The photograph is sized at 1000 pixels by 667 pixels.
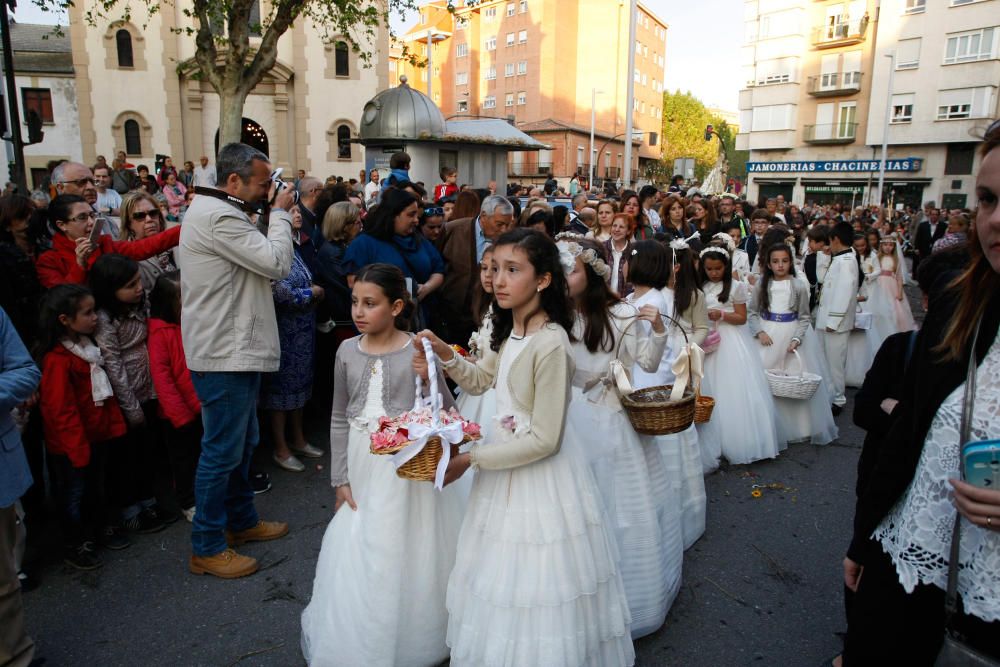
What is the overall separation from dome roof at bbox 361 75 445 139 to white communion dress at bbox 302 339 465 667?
1328 centimetres

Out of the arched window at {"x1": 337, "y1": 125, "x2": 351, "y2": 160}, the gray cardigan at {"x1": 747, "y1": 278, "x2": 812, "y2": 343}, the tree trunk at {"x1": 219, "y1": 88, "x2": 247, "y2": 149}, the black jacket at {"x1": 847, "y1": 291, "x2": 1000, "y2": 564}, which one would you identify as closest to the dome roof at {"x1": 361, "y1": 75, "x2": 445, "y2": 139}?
the tree trunk at {"x1": 219, "y1": 88, "x2": 247, "y2": 149}

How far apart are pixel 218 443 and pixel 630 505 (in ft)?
7.45

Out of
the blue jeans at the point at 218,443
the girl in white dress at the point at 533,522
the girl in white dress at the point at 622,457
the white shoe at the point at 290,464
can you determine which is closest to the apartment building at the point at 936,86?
the girl in white dress at the point at 622,457

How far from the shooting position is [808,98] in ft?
153

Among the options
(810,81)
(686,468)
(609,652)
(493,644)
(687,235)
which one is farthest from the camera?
(810,81)

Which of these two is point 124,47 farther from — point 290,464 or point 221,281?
point 221,281

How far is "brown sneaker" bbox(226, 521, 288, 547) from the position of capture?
4172 mm

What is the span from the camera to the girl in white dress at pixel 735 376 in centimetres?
577

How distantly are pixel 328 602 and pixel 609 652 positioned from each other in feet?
4.14

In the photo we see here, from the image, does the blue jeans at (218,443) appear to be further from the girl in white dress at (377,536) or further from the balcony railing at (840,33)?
the balcony railing at (840,33)

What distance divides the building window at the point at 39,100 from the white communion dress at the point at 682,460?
33532mm

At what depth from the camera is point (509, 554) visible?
2.60 meters

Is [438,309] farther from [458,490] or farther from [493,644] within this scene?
[493,644]

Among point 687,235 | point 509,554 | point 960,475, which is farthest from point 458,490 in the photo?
point 687,235
